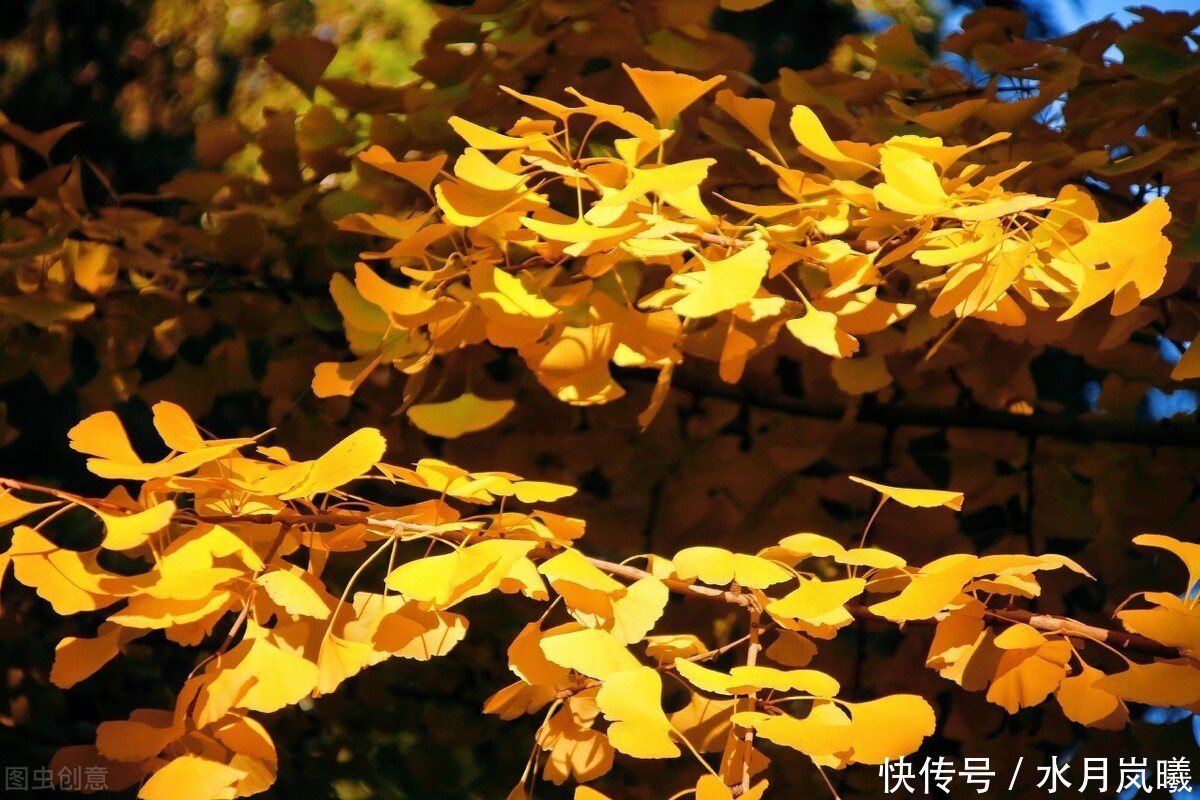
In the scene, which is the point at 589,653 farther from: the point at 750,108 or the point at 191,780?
the point at 750,108

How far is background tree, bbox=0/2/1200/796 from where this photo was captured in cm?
41

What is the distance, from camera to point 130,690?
1.04 meters

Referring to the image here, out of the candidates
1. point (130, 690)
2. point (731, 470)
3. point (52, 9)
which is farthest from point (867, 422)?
point (52, 9)

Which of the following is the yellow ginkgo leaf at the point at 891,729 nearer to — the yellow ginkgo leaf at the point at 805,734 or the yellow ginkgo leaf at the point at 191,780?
the yellow ginkgo leaf at the point at 805,734

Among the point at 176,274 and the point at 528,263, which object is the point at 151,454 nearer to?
the point at 176,274

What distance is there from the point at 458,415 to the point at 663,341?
131 millimetres

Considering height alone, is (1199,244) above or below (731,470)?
above

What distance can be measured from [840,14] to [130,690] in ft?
4.34

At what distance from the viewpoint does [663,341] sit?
500 millimetres

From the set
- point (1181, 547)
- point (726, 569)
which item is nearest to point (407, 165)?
point (726, 569)

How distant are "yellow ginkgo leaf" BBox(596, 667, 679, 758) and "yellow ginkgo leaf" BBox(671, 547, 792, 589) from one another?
0.05m

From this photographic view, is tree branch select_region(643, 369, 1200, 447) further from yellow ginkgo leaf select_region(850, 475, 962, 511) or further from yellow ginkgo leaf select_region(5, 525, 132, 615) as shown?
yellow ginkgo leaf select_region(5, 525, 132, 615)

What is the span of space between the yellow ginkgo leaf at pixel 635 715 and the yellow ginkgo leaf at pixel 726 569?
48mm

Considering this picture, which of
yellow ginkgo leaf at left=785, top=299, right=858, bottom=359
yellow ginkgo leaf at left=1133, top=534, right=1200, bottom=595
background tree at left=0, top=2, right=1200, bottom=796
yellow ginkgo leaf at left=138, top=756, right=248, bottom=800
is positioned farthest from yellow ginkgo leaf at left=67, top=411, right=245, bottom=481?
yellow ginkgo leaf at left=1133, top=534, right=1200, bottom=595
